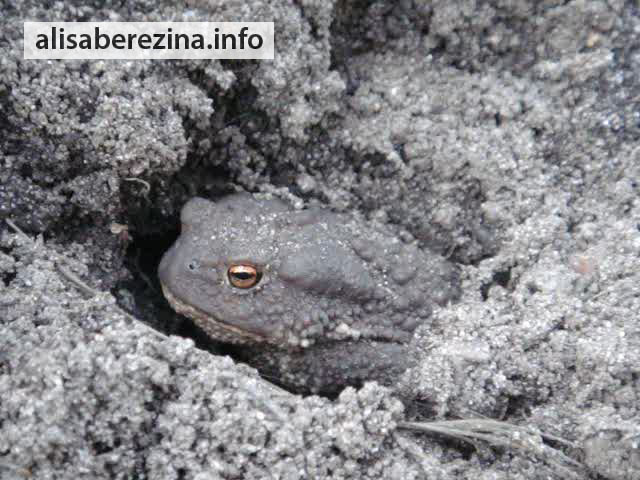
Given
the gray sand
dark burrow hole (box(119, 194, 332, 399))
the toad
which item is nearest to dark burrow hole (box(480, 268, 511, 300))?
the gray sand

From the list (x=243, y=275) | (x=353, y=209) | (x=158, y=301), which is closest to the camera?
(x=243, y=275)

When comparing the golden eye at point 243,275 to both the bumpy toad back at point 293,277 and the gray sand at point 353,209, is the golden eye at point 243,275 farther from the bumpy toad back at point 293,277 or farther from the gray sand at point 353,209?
the gray sand at point 353,209

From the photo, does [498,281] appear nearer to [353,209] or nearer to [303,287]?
[353,209]

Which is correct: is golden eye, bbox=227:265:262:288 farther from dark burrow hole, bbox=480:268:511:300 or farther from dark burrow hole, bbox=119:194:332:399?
dark burrow hole, bbox=480:268:511:300

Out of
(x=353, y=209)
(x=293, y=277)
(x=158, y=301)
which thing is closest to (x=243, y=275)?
(x=293, y=277)

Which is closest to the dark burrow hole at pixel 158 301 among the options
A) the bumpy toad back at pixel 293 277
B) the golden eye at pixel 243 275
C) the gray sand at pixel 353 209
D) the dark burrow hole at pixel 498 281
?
the gray sand at pixel 353 209

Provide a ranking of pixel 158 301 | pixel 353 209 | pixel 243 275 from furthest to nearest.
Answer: pixel 353 209
pixel 158 301
pixel 243 275
